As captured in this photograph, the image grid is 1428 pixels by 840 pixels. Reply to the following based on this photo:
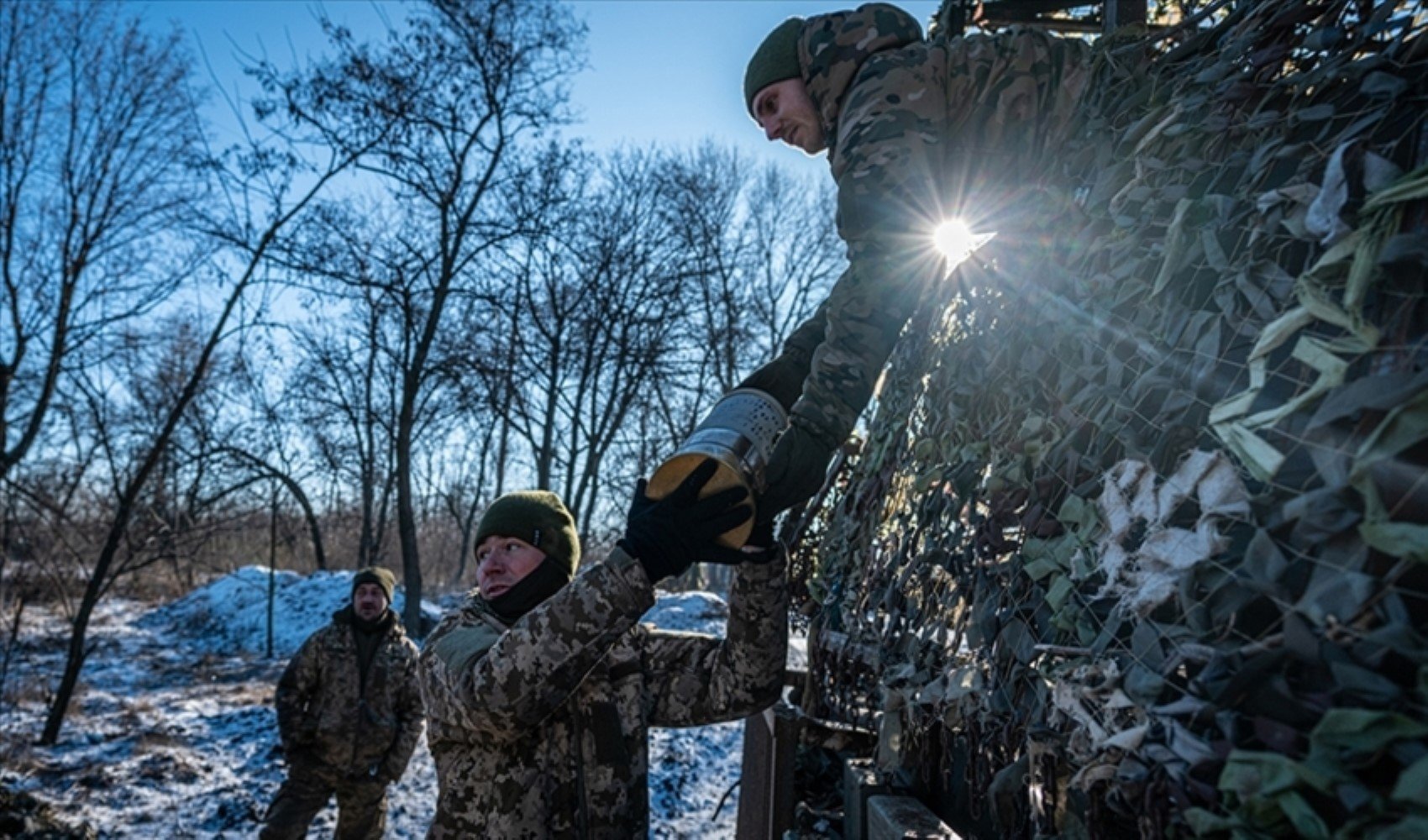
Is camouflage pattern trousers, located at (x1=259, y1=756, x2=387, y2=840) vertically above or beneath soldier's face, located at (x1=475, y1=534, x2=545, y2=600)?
beneath

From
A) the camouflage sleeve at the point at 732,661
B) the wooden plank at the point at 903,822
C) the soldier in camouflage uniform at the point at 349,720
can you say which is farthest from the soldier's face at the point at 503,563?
the soldier in camouflage uniform at the point at 349,720

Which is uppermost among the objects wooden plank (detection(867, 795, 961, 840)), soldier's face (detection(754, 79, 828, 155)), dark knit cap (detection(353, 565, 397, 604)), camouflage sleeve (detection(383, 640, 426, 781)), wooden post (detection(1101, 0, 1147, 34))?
wooden post (detection(1101, 0, 1147, 34))

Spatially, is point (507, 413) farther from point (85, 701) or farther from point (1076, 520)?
point (1076, 520)

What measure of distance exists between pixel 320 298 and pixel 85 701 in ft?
21.0

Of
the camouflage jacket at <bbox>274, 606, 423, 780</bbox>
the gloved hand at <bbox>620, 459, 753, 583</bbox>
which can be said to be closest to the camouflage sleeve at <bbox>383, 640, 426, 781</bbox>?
the camouflage jacket at <bbox>274, 606, 423, 780</bbox>

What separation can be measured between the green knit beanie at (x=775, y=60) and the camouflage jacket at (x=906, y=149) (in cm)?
10

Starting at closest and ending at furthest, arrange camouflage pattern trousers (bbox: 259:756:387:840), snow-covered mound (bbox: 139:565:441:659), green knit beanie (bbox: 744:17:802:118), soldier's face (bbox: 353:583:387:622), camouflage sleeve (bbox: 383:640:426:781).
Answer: green knit beanie (bbox: 744:17:802:118) < camouflage pattern trousers (bbox: 259:756:387:840) < camouflage sleeve (bbox: 383:640:426:781) < soldier's face (bbox: 353:583:387:622) < snow-covered mound (bbox: 139:565:441:659)

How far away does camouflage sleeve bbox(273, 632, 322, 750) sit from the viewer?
232 inches

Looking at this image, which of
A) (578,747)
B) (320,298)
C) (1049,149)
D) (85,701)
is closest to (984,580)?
(1049,149)

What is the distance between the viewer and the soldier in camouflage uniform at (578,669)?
2.04 meters

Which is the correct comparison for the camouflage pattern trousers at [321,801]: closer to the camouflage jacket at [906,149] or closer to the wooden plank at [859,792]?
the wooden plank at [859,792]

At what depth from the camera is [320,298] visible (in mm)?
11945

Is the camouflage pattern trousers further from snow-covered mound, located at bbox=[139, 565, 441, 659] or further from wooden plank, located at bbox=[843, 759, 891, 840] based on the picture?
snow-covered mound, located at bbox=[139, 565, 441, 659]

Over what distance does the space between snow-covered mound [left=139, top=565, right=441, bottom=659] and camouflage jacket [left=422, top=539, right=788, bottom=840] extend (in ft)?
45.4
